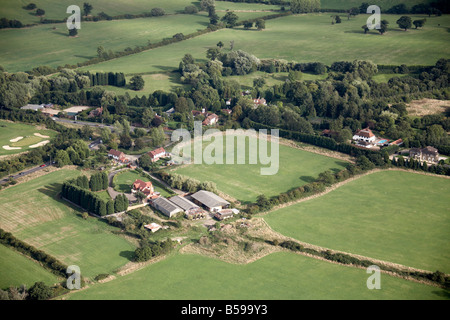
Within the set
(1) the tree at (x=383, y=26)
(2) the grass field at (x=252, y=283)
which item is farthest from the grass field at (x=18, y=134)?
(1) the tree at (x=383, y=26)

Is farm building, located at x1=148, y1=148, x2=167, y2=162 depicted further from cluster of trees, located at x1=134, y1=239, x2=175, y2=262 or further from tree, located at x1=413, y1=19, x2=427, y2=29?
tree, located at x1=413, y1=19, x2=427, y2=29

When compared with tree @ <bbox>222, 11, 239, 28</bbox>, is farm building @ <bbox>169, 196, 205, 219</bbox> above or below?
below

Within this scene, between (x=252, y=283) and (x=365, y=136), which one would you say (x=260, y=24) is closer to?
(x=365, y=136)

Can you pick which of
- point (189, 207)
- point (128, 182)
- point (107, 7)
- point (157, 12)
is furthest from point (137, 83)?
point (107, 7)

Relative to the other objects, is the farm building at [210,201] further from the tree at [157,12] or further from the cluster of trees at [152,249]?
the tree at [157,12]

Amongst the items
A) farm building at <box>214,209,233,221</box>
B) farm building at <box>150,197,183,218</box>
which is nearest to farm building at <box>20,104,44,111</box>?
farm building at <box>150,197,183,218</box>

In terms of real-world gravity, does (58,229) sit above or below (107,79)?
below
